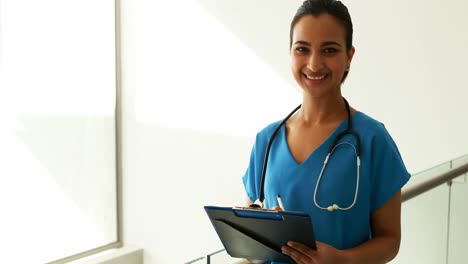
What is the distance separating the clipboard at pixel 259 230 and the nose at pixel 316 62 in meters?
0.29

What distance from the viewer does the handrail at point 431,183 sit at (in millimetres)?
1745

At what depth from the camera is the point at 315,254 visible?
104 centimetres

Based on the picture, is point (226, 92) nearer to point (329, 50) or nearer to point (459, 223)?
point (459, 223)

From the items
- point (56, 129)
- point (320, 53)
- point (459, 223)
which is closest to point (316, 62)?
point (320, 53)

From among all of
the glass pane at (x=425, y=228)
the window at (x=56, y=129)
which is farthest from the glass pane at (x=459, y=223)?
the window at (x=56, y=129)

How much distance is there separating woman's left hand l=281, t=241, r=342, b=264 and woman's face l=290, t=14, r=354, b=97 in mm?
292

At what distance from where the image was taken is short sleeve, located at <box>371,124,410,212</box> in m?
1.11

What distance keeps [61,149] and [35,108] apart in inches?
15.5

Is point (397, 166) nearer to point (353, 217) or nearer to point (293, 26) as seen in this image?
point (353, 217)

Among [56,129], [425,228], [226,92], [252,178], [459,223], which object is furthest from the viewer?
[56,129]

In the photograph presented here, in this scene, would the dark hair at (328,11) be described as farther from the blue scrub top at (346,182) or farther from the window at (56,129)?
the window at (56,129)

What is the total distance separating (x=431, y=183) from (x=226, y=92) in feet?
7.79

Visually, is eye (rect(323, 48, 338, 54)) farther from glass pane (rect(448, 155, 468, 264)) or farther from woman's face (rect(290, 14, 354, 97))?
glass pane (rect(448, 155, 468, 264))

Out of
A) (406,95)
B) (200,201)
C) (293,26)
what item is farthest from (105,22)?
(293,26)
